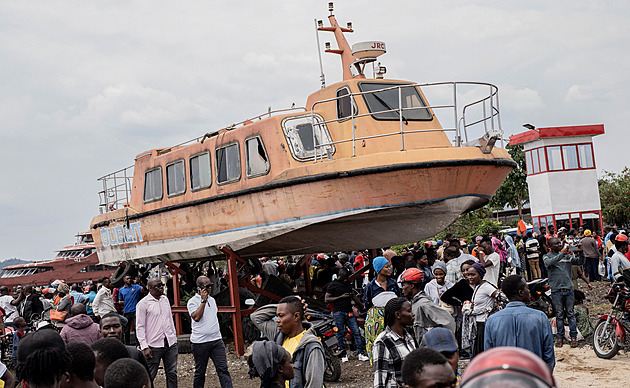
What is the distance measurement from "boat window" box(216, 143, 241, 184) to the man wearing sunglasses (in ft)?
A: 12.7

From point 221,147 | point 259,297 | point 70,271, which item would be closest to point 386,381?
point 221,147

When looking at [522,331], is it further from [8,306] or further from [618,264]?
[8,306]

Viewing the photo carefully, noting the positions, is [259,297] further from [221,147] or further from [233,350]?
[221,147]

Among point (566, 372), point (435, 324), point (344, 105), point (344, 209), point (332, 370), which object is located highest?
point (344, 105)

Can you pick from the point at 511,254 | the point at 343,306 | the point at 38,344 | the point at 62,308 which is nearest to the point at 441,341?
the point at 38,344

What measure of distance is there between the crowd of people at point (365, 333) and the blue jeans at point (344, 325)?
20 mm

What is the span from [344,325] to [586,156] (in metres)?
22.3

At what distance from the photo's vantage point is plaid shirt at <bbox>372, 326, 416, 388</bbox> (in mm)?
4426

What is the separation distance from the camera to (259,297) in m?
13.7

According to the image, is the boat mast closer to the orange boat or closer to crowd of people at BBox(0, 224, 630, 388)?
the orange boat

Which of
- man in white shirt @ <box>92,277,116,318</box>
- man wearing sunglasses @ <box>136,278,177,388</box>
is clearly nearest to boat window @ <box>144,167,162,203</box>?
man in white shirt @ <box>92,277,116,318</box>

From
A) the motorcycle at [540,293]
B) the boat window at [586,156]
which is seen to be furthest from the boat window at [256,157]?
the boat window at [586,156]

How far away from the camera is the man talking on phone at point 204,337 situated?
809cm

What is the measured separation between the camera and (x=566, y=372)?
8.55 metres
